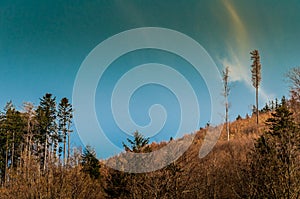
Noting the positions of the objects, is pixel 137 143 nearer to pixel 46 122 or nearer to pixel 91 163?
pixel 91 163

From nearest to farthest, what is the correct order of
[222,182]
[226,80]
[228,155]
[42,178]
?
[42,178]
[222,182]
[228,155]
[226,80]

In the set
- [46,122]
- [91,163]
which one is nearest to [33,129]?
[46,122]

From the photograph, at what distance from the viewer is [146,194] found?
1848cm

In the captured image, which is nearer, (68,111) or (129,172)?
(129,172)

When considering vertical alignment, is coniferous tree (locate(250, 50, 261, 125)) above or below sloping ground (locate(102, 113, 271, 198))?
above

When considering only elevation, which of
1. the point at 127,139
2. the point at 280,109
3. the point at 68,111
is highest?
the point at 68,111

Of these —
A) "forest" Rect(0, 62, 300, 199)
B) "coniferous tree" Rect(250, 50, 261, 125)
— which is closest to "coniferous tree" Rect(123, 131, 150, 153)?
"forest" Rect(0, 62, 300, 199)

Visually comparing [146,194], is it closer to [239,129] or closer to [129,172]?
[129,172]

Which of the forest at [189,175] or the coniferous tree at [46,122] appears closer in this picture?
the forest at [189,175]

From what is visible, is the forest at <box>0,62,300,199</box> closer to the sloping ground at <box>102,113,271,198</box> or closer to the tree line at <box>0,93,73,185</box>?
the sloping ground at <box>102,113,271,198</box>

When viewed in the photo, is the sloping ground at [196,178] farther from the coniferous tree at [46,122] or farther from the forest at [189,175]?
the coniferous tree at [46,122]

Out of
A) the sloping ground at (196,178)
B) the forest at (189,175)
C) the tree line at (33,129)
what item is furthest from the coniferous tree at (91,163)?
the tree line at (33,129)

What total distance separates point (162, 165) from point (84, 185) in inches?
211

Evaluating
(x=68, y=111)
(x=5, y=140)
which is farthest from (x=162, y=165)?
(x=5, y=140)
